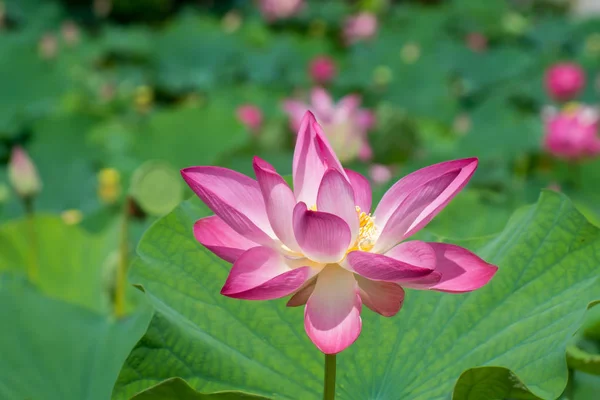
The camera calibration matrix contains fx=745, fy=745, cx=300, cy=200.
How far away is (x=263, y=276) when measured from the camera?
1.56 ft

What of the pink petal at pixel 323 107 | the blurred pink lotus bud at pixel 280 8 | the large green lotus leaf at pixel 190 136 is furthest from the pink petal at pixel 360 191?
the blurred pink lotus bud at pixel 280 8

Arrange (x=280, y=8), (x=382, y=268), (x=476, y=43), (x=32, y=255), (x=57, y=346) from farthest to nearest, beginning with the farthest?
(x=280, y=8)
(x=476, y=43)
(x=32, y=255)
(x=57, y=346)
(x=382, y=268)

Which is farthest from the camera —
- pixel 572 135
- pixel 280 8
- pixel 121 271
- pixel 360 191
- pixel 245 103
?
pixel 280 8

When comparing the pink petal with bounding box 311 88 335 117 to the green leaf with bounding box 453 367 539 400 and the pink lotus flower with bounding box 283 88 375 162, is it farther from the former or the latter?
the green leaf with bounding box 453 367 539 400

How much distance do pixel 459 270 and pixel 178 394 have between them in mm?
208

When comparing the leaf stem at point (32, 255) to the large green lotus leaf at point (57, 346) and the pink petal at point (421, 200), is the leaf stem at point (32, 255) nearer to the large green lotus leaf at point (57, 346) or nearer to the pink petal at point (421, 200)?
the large green lotus leaf at point (57, 346)

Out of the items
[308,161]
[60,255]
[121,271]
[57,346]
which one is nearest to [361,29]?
[60,255]

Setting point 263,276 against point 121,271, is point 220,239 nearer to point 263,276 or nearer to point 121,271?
point 263,276

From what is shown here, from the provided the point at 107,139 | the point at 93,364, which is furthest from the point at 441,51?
the point at 93,364

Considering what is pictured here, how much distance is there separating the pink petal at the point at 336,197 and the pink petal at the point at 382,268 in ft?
0.12

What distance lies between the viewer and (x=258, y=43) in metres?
4.73

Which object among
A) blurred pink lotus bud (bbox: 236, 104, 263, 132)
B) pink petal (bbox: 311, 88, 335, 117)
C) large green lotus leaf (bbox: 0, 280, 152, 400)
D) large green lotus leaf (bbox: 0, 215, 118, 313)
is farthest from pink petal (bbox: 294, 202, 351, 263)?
blurred pink lotus bud (bbox: 236, 104, 263, 132)

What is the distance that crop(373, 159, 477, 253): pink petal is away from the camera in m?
0.49

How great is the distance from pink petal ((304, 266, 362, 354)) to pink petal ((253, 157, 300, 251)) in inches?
1.6
